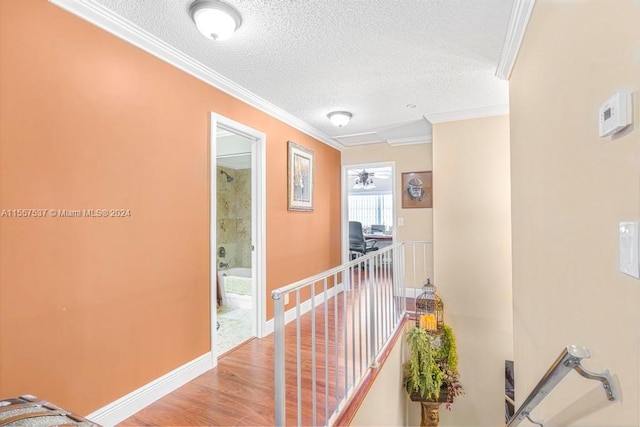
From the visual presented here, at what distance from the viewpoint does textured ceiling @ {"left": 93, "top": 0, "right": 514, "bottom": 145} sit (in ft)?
5.94

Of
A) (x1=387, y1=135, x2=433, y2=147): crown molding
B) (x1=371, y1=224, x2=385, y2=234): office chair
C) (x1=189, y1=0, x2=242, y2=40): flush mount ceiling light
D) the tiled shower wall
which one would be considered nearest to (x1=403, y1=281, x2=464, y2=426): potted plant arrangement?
(x1=387, y1=135, x2=433, y2=147): crown molding

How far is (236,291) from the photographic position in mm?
4434

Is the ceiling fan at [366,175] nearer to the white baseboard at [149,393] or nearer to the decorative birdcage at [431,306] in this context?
the decorative birdcage at [431,306]

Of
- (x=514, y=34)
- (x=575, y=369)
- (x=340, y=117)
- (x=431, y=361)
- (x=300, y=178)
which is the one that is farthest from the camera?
(x=300, y=178)

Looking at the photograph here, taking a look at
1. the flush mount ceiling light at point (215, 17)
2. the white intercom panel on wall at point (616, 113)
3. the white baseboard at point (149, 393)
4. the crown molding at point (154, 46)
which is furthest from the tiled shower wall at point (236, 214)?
the white intercom panel on wall at point (616, 113)

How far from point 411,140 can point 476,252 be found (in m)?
→ 2.01

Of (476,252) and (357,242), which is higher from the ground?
(476,252)

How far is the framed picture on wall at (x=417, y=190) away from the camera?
4.70m

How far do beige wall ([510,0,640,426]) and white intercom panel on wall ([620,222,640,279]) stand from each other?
28mm

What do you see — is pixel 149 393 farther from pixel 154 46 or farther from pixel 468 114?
pixel 468 114

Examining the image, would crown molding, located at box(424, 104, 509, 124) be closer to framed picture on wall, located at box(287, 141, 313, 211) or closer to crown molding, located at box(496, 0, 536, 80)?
crown molding, located at box(496, 0, 536, 80)

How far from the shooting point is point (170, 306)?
2.22 meters

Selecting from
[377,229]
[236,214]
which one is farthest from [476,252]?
[377,229]

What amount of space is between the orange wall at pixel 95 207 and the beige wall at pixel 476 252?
2.81m
